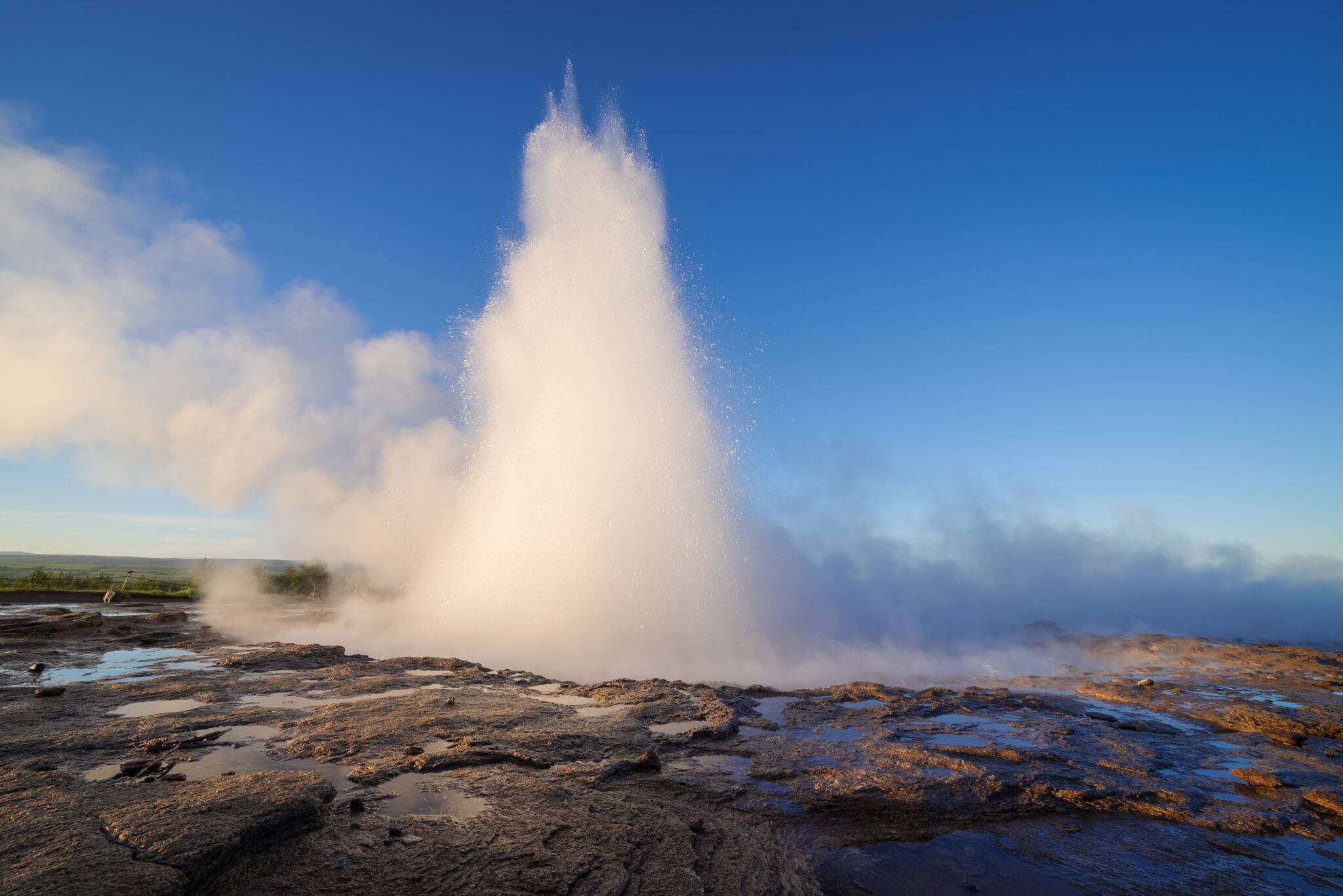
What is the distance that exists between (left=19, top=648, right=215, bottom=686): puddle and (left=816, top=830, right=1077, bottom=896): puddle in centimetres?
1229

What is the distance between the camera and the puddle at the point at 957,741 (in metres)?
7.46

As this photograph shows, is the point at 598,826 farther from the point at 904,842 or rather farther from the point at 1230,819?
the point at 1230,819

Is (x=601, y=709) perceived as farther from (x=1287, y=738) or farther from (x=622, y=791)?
(x=1287, y=738)

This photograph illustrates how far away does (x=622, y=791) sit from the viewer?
5.34m

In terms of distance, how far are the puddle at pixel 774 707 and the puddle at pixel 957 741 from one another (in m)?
2.26

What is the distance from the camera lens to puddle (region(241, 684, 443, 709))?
8047 millimetres

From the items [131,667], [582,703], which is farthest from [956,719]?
[131,667]

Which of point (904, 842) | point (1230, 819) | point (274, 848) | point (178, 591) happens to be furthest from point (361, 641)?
point (178, 591)

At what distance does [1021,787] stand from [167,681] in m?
13.3

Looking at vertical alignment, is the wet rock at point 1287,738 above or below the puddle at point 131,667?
above

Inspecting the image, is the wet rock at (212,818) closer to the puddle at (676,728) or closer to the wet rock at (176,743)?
the wet rock at (176,743)

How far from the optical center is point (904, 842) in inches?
184

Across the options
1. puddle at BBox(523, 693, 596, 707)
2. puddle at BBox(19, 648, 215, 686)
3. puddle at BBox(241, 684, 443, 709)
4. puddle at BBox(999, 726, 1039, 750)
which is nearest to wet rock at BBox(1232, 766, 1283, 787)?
puddle at BBox(999, 726, 1039, 750)

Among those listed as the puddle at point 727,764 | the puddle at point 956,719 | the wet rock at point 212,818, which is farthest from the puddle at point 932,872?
the puddle at point 956,719
